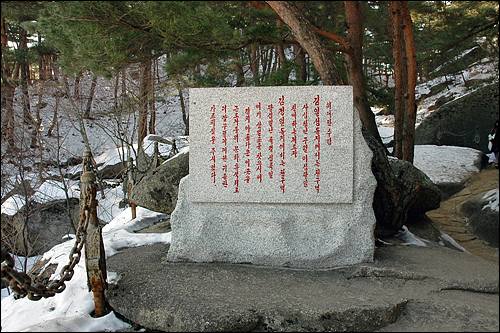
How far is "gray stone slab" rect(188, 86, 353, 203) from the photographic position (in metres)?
4.82

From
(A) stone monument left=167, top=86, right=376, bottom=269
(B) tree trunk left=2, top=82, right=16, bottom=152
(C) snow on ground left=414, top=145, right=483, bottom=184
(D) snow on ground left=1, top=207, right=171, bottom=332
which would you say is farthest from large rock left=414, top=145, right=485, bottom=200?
(B) tree trunk left=2, top=82, right=16, bottom=152

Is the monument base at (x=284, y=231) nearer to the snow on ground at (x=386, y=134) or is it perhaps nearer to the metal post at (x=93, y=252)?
the metal post at (x=93, y=252)

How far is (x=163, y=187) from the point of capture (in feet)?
22.5

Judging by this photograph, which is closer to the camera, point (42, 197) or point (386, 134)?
point (42, 197)

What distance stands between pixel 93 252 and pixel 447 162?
1025 centimetres

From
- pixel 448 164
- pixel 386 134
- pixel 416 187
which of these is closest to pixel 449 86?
pixel 386 134

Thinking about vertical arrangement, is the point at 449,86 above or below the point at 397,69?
above

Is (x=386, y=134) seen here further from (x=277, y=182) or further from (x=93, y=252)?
(x=93, y=252)

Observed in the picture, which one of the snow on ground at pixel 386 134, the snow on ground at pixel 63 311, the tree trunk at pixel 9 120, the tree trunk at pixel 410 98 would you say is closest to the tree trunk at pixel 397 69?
the tree trunk at pixel 410 98

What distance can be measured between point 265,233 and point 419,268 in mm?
1495

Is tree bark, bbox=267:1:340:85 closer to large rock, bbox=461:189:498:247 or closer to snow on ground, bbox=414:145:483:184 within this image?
large rock, bbox=461:189:498:247

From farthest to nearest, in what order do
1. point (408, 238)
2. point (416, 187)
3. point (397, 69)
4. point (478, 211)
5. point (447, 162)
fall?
point (447, 162)
point (397, 69)
point (416, 187)
point (408, 238)
point (478, 211)

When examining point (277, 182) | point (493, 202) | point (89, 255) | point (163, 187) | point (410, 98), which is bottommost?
point (89, 255)

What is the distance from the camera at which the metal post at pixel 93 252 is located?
3.88m
